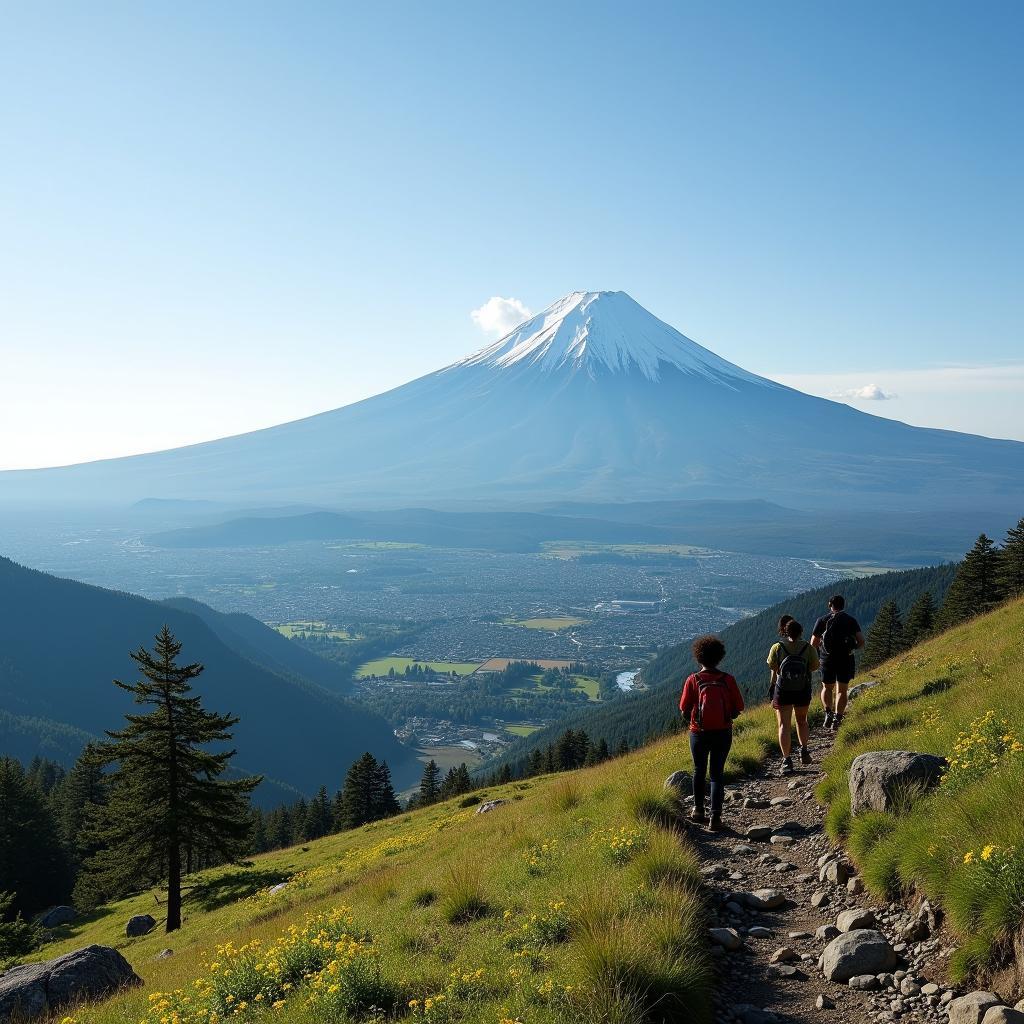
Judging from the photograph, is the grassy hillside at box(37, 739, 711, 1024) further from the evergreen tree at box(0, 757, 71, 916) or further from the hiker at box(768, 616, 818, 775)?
the evergreen tree at box(0, 757, 71, 916)

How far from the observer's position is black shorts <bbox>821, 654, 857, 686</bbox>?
13430mm

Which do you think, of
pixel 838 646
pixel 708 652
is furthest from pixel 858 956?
pixel 838 646

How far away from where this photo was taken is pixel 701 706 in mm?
9789

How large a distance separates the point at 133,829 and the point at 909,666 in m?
26.1

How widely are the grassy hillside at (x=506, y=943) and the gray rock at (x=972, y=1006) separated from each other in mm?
1822

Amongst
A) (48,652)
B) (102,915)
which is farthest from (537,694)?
(102,915)

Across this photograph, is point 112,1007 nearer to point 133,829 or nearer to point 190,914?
point 133,829

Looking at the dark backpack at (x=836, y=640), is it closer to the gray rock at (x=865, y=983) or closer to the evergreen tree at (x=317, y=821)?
the gray rock at (x=865, y=983)

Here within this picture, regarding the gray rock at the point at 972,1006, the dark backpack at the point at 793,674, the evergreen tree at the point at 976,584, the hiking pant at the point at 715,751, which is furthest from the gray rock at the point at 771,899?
the evergreen tree at the point at 976,584

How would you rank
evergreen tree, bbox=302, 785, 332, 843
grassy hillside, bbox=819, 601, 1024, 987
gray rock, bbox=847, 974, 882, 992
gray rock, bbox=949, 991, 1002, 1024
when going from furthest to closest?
evergreen tree, bbox=302, 785, 332, 843
gray rock, bbox=847, 974, 882, 992
grassy hillside, bbox=819, 601, 1024, 987
gray rock, bbox=949, 991, 1002, 1024

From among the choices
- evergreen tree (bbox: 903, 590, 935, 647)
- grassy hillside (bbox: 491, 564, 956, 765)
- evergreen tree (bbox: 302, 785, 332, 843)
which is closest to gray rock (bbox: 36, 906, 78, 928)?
evergreen tree (bbox: 302, 785, 332, 843)

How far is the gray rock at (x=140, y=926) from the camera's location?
2628 centimetres

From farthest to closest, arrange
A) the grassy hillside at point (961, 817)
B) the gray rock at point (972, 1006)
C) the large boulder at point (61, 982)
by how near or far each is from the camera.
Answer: the large boulder at point (61, 982) < the grassy hillside at point (961, 817) < the gray rock at point (972, 1006)

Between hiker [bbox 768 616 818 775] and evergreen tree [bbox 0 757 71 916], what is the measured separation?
A: 50.6 m
